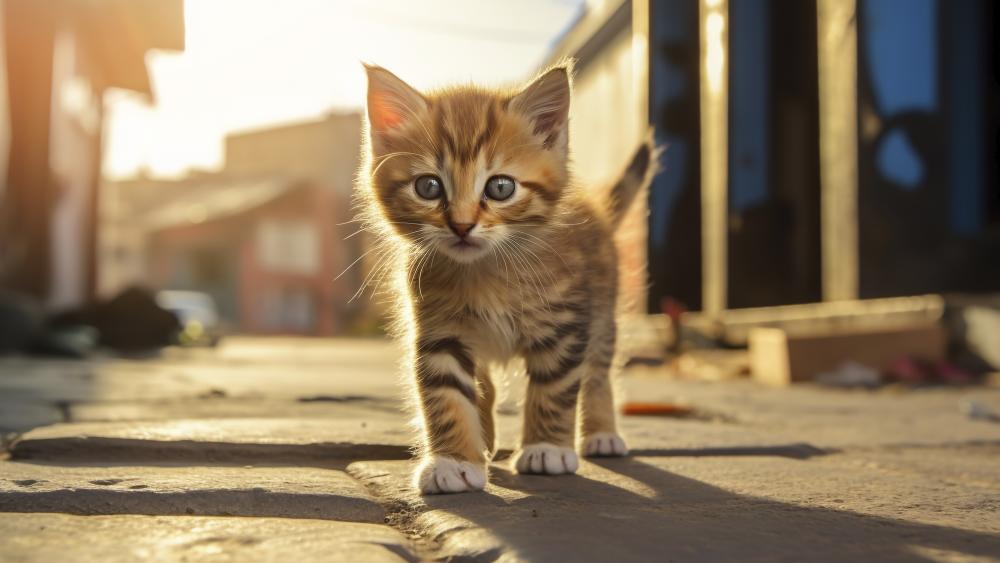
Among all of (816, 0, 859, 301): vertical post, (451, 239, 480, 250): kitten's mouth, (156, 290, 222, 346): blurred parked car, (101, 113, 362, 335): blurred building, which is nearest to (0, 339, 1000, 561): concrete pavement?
(451, 239, 480, 250): kitten's mouth

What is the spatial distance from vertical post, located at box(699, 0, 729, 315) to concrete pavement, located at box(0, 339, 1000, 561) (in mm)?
3708

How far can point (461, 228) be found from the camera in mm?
2104

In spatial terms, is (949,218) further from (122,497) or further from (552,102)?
(122,497)

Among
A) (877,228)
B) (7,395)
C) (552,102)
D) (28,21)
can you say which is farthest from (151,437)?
(28,21)

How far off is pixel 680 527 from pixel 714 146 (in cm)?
593

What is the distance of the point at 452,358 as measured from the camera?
2.21 metres

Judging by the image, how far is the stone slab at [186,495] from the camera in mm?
1575

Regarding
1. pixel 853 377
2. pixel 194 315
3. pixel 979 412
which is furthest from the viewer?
pixel 194 315

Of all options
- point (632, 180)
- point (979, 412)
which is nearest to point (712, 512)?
point (632, 180)

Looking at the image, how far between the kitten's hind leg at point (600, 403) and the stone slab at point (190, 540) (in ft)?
3.53

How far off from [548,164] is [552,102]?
7.1 inches

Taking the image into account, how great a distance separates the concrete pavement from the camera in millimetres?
1337

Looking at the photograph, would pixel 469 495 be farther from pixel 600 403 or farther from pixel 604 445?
pixel 600 403

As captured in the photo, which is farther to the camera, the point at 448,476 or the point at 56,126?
the point at 56,126
